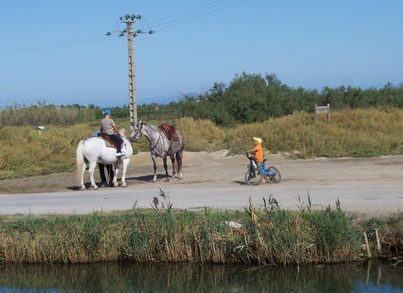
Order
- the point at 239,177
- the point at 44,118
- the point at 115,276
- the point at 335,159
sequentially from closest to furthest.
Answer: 1. the point at 115,276
2. the point at 239,177
3. the point at 335,159
4. the point at 44,118

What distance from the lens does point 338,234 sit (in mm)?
11641

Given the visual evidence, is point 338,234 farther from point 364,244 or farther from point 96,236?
point 96,236

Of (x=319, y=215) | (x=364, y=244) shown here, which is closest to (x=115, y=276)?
(x=319, y=215)

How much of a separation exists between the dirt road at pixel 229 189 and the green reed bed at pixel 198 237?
976mm

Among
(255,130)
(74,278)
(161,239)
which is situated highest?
(255,130)

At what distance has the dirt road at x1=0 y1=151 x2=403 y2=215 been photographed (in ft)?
51.1

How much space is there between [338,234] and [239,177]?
35.2ft

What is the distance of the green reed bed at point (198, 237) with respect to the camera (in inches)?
465

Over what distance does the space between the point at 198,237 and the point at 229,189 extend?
265 inches

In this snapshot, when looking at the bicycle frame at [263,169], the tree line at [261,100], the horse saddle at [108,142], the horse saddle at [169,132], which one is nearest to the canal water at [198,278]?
the bicycle frame at [263,169]

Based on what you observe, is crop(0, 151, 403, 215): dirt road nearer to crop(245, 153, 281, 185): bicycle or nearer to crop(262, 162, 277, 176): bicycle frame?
crop(245, 153, 281, 185): bicycle

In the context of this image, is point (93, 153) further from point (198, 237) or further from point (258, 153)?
point (198, 237)

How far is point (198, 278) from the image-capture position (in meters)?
12.1

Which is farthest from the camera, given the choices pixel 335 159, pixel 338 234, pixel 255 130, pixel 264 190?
pixel 255 130
